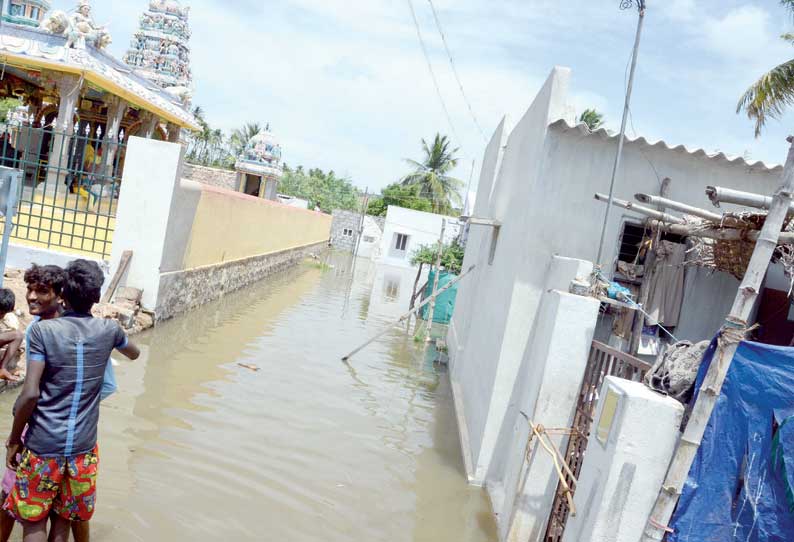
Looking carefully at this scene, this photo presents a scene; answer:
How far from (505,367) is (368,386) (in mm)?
4001

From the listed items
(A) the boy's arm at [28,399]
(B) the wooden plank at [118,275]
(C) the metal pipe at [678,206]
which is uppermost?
(C) the metal pipe at [678,206]

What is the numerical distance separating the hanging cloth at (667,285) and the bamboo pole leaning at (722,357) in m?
3.67

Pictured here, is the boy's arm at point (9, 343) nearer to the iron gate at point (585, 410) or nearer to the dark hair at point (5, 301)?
the dark hair at point (5, 301)

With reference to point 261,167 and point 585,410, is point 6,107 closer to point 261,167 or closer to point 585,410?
point 261,167

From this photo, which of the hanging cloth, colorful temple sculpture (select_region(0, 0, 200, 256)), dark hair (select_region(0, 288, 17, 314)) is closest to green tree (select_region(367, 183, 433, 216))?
colorful temple sculpture (select_region(0, 0, 200, 256))

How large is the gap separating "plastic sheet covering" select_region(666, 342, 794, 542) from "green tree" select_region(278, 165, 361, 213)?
47.1 meters

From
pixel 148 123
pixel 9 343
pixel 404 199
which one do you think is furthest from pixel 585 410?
pixel 404 199

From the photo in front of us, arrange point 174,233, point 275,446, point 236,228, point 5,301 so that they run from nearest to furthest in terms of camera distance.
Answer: point 5,301
point 275,446
point 174,233
point 236,228

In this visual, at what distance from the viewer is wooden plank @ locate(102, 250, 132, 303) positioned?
9656 millimetres

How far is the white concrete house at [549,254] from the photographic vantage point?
18.2 ft

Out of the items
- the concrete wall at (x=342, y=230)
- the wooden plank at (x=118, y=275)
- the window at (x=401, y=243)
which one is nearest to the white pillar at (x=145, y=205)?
the wooden plank at (x=118, y=275)

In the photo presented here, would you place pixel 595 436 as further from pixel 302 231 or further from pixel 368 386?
pixel 302 231

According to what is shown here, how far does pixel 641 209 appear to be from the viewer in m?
6.02

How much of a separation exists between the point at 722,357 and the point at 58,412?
3.47 metres
